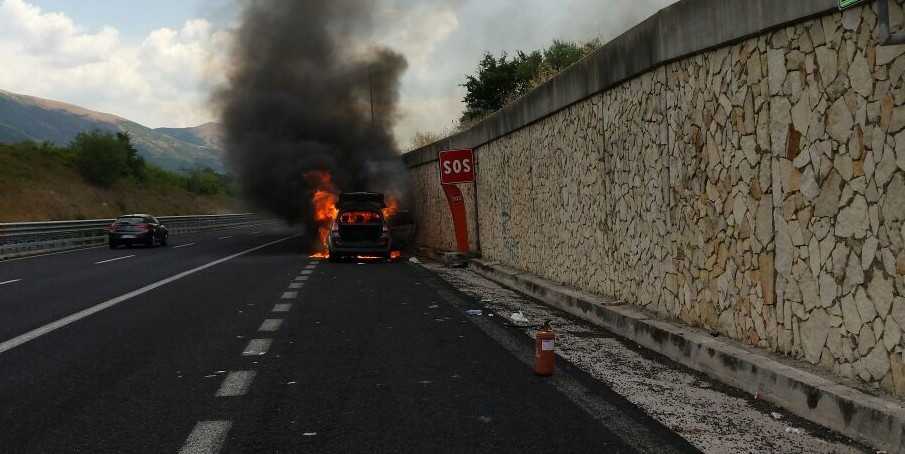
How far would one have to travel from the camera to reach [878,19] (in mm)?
4738

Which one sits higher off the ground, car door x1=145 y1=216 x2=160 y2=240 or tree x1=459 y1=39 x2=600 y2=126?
tree x1=459 y1=39 x2=600 y2=126

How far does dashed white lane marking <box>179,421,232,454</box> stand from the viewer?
4.63 meters

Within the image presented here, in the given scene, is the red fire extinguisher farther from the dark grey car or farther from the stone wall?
the dark grey car

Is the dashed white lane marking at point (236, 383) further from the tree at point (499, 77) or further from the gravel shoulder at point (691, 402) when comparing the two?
the tree at point (499, 77)

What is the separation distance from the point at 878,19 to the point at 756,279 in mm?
2503

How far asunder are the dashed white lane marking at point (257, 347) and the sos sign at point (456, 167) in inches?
402

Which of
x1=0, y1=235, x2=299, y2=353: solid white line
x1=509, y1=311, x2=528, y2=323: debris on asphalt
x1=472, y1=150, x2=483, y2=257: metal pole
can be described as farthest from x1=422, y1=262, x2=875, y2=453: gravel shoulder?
x1=472, y1=150, x2=483, y2=257: metal pole

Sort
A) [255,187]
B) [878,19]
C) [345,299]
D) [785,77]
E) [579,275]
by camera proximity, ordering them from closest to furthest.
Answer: [878,19], [785,77], [579,275], [345,299], [255,187]

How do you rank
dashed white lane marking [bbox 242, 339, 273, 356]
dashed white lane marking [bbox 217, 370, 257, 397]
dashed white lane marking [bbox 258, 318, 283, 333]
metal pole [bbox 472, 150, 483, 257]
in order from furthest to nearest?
metal pole [bbox 472, 150, 483, 257] → dashed white lane marking [bbox 258, 318, 283, 333] → dashed white lane marking [bbox 242, 339, 273, 356] → dashed white lane marking [bbox 217, 370, 257, 397]

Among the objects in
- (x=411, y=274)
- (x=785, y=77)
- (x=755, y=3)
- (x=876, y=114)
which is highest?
(x=755, y=3)

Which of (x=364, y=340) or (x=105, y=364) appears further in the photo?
(x=364, y=340)

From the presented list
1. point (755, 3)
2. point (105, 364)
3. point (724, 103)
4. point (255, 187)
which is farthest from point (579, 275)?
point (255, 187)

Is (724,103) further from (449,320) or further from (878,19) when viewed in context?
(449,320)

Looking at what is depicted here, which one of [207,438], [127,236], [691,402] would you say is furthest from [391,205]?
[207,438]
